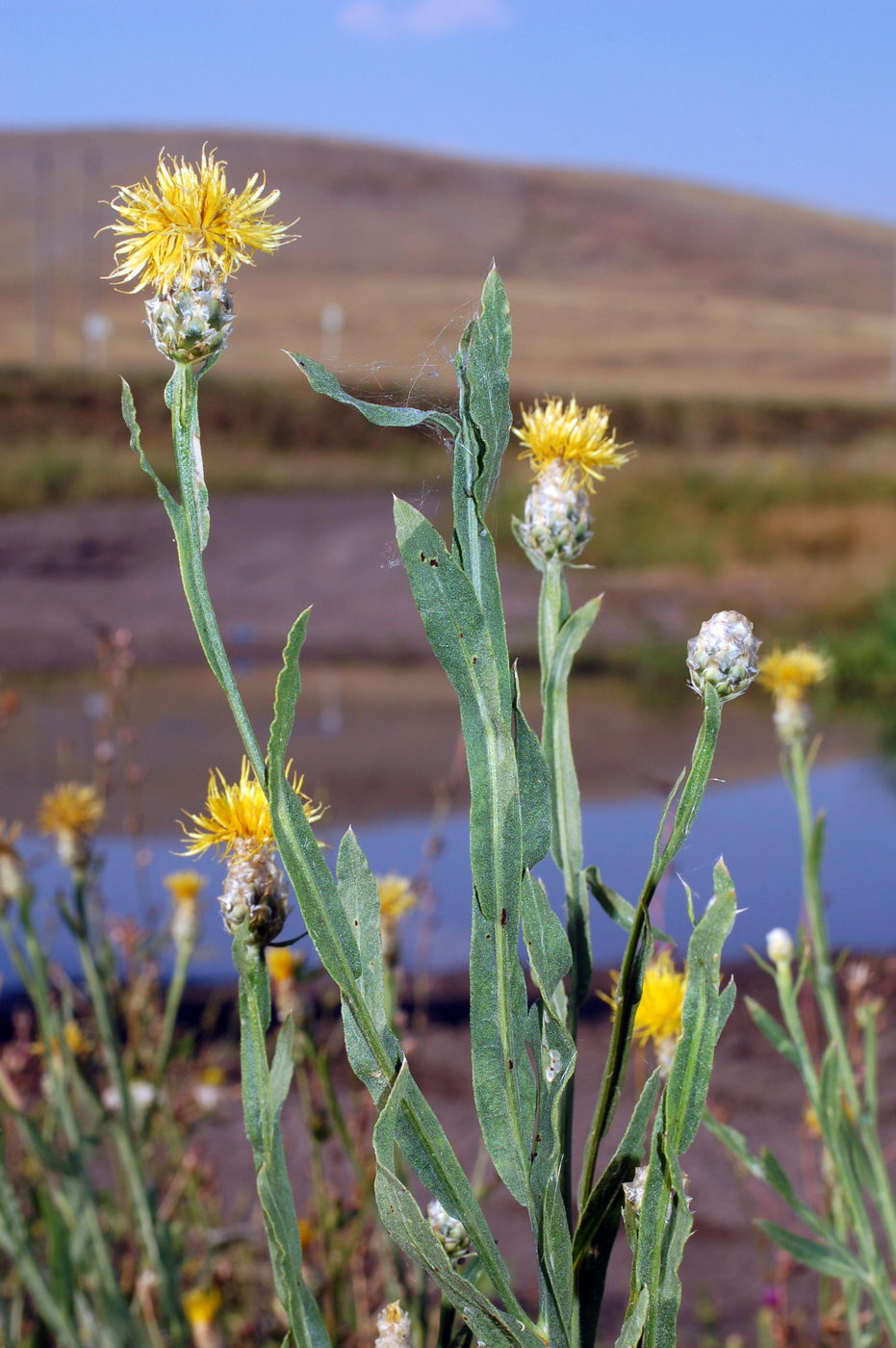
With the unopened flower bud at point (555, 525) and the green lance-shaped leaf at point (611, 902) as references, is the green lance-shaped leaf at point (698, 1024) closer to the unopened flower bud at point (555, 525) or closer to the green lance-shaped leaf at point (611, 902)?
the green lance-shaped leaf at point (611, 902)

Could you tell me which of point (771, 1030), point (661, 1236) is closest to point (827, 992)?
point (771, 1030)

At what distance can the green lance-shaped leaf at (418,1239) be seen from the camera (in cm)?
50

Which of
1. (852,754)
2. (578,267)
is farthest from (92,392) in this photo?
(578,267)

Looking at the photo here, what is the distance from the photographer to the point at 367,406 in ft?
1.65

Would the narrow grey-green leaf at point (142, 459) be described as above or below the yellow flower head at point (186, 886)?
above

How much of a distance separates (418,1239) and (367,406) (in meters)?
0.32

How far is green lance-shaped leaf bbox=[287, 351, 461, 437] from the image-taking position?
19.5 inches

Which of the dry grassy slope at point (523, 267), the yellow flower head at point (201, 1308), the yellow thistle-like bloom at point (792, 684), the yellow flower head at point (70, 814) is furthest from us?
the dry grassy slope at point (523, 267)

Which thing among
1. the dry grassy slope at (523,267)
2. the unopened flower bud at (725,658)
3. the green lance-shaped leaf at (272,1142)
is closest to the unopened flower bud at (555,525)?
the unopened flower bud at (725,658)

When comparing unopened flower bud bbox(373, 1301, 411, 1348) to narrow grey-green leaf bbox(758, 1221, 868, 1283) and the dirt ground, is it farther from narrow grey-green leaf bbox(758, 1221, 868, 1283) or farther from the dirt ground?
the dirt ground

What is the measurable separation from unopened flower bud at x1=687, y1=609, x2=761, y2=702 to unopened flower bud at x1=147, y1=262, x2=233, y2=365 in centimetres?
24

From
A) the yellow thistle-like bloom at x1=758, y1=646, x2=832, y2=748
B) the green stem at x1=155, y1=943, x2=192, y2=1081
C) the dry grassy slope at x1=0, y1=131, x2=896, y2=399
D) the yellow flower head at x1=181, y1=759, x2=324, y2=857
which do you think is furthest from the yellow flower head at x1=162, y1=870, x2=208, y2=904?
the dry grassy slope at x1=0, y1=131, x2=896, y2=399

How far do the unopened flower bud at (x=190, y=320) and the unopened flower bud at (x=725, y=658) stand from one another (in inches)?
9.3

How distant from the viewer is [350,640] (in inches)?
401
